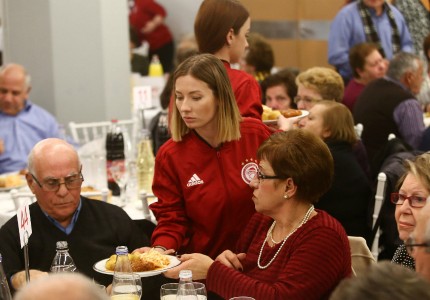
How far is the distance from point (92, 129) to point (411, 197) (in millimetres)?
4383

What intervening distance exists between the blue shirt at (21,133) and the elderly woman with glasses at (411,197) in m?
3.63

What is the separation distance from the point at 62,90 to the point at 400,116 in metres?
2.76

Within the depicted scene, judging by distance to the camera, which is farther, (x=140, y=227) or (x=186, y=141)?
(x=140, y=227)

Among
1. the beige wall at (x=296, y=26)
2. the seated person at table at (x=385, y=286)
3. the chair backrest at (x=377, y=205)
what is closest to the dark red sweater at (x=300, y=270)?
the seated person at table at (x=385, y=286)

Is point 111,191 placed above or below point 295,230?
below

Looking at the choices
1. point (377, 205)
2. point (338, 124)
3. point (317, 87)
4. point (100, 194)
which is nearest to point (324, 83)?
point (317, 87)

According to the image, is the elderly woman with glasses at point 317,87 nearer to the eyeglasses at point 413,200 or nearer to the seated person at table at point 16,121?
the seated person at table at point 16,121

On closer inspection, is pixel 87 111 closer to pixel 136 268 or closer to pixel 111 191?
pixel 111 191

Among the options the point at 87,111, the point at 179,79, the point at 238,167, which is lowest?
the point at 87,111

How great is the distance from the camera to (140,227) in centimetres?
369

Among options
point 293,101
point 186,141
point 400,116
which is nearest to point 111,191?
point 186,141

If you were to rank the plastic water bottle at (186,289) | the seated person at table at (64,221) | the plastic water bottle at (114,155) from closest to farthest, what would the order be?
1. the plastic water bottle at (186,289)
2. the seated person at table at (64,221)
3. the plastic water bottle at (114,155)

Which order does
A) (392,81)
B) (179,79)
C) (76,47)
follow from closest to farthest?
1. (179,79)
2. (392,81)
3. (76,47)

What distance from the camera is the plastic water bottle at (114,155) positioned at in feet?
15.2
